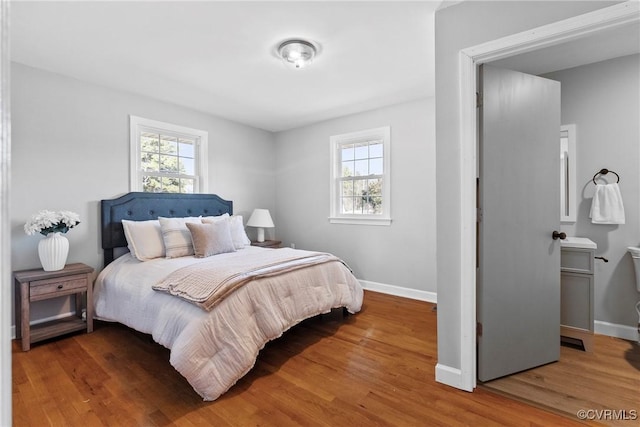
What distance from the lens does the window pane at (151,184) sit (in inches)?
147

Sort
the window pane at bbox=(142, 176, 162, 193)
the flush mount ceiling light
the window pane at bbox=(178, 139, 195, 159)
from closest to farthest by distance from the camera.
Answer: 1. the flush mount ceiling light
2. the window pane at bbox=(142, 176, 162, 193)
3. the window pane at bbox=(178, 139, 195, 159)

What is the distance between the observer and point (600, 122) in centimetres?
283

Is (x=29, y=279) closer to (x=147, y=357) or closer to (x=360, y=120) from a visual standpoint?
(x=147, y=357)

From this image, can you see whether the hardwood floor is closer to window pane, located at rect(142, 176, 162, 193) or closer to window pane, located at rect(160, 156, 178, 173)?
window pane, located at rect(142, 176, 162, 193)

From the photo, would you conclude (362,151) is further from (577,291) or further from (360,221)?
(577,291)

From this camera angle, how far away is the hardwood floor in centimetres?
176

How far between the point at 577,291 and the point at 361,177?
2.66 m

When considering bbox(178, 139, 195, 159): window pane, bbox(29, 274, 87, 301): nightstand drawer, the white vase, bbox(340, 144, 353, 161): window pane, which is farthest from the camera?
bbox(340, 144, 353, 161): window pane

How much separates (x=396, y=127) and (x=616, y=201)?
2.28 meters

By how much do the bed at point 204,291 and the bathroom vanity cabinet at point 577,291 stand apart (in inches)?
71.2

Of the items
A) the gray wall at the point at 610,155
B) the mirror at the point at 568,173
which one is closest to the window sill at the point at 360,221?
the mirror at the point at 568,173

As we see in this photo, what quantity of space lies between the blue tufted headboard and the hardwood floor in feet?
3.31

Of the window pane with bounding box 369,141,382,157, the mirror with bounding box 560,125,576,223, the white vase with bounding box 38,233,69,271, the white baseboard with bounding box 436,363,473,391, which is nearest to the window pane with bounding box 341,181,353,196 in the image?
the window pane with bounding box 369,141,382,157

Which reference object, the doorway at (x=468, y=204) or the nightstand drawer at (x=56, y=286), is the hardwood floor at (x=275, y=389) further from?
the nightstand drawer at (x=56, y=286)
